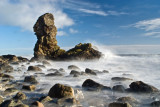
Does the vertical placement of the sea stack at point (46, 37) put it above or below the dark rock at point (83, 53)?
above

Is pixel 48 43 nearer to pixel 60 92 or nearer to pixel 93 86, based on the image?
pixel 93 86

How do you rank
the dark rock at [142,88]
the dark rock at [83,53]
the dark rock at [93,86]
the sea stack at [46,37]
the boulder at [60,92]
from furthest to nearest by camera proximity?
1. the sea stack at [46,37]
2. the dark rock at [83,53]
3. the dark rock at [93,86]
4. the dark rock at [142,88]
5. the boulder at [60,92]

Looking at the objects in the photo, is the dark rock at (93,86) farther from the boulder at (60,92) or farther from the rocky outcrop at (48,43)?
the rocky outcrop at (48,43)

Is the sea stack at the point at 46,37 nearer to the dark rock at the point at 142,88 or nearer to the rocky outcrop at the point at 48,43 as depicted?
the rocky outcrop at the point at 48,43

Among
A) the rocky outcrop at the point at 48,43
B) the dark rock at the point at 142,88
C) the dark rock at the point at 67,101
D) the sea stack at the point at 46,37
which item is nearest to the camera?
the dark rock at the point at 67,101

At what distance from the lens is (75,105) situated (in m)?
3.79

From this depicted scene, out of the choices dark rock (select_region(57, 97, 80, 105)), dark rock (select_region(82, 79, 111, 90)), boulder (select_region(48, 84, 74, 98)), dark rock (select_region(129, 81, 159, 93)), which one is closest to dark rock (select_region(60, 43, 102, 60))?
dark rock (select_region(82, 79, 111, 90))

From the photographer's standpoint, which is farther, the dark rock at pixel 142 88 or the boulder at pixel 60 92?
the dark rock at pixel 142 88

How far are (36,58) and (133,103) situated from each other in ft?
61.4

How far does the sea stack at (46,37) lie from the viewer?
73.7ft

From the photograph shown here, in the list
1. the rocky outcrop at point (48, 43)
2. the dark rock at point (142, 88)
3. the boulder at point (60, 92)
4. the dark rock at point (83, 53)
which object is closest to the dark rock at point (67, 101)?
the boulder at point (60, 92)

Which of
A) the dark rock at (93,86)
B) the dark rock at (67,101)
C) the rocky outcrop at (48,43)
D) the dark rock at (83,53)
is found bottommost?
the dark rock at (67,101)

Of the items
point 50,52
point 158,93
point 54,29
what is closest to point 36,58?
point 50,52

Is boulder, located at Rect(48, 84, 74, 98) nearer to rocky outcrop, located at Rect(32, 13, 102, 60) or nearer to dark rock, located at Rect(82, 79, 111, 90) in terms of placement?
dark rock, located at Rect(82, 79, 111, 90)
